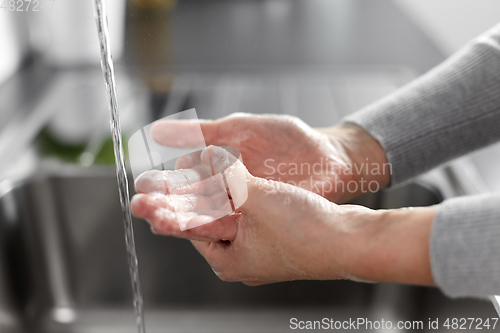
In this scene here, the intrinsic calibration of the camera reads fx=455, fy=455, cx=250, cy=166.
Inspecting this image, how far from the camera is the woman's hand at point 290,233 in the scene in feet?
1.23

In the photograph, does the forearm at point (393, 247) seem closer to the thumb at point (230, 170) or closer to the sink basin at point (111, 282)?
the thumb at point (230, 170)

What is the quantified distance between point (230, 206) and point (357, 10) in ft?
3.09

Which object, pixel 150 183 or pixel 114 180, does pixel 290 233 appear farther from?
pixel 114 180

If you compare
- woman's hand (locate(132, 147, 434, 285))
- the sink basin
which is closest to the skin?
woman's hand (locate(132, 147, 434, 285))

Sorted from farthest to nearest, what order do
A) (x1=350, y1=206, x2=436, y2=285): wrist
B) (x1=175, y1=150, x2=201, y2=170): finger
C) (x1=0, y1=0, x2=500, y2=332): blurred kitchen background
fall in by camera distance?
(x1=0, y1=0, x2=500, y2=332): blurred kitchen background < (x1=175, y1=150, x2=201, y2=170): finger < (x1=350, y1=206, x2=436, y2=285): wrist

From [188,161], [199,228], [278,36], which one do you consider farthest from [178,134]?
[278,36]

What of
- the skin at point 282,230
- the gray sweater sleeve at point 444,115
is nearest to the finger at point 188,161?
the skin at point 282,230

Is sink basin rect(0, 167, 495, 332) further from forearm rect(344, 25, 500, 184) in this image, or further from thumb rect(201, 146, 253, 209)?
thumb rect(201, 146, 253, 209)

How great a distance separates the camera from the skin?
0.38 m

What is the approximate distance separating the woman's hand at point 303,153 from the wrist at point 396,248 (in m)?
0.16

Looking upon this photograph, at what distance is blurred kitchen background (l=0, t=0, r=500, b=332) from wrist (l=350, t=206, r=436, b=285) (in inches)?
7.8

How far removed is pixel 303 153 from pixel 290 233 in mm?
191

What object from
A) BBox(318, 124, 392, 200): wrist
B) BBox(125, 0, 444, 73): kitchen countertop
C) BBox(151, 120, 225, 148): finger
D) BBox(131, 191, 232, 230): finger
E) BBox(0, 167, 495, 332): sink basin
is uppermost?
BBox(125, 0, 444, 73): kitchen countertop

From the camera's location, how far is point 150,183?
43 centimetres
